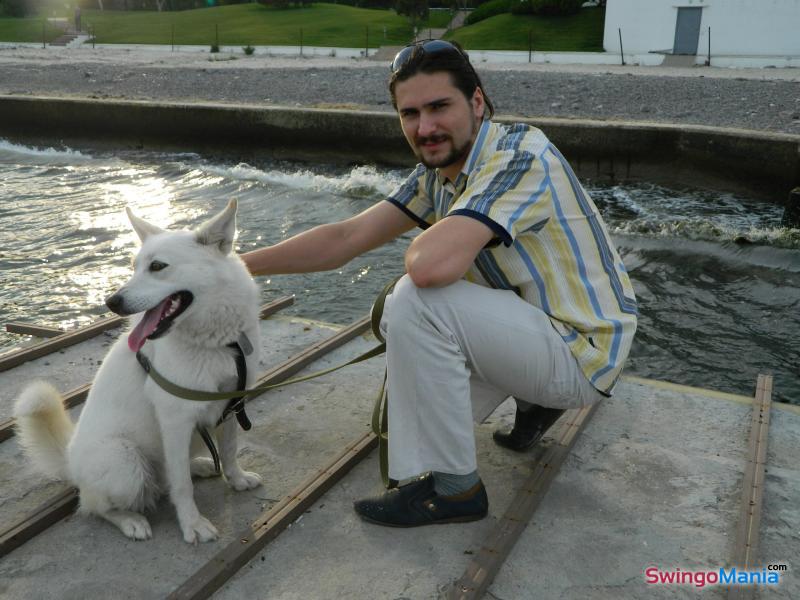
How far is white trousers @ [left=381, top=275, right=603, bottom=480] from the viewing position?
267cm

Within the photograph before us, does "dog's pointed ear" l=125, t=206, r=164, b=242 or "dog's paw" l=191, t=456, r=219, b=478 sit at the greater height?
"dog's pointed ear" l=125, t=206, r=164, b=242

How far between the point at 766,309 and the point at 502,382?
16.2 feet

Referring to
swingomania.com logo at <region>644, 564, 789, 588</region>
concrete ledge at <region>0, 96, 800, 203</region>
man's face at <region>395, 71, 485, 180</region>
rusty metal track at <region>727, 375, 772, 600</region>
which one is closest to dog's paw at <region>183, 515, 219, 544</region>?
swingomania.com logo at <region>644, 564, 789, 588</region>

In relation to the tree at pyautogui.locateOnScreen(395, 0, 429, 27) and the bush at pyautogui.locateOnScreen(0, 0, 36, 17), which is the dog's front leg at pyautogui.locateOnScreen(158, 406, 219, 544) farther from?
the bush at pyautogui.locateOnScreen(0, 0, 36, 17)

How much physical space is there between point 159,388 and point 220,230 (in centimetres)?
63

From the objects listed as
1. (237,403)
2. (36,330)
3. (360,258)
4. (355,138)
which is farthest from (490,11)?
(237,403)

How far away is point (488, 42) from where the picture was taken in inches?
1551

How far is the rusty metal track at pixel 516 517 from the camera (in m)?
2.42

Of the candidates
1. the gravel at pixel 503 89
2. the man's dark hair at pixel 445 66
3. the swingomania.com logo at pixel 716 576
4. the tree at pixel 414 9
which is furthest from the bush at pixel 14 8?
the swingomania.com logo at pixel 716 576

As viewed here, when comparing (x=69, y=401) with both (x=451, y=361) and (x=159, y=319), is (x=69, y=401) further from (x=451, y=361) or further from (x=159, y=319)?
(x=451, y=361)

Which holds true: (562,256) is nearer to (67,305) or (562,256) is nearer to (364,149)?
(67,305)

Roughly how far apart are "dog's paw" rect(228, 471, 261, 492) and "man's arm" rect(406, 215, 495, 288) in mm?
1159

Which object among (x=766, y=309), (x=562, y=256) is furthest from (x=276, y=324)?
(x=766, y=309)

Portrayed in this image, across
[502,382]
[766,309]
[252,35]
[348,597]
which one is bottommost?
[766,309]
